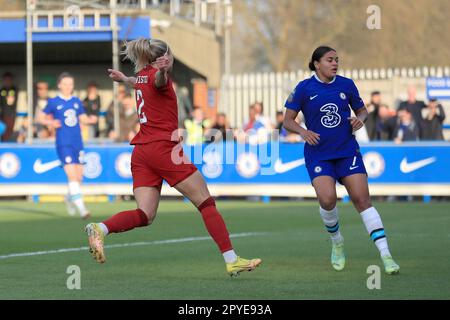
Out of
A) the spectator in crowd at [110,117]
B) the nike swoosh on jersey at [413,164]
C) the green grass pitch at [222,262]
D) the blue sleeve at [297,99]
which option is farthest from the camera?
the spectator in crowd at [110,117]

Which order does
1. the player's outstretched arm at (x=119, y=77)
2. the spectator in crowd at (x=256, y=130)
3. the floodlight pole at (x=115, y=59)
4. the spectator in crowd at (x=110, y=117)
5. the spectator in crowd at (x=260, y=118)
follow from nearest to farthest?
1. the player's outstretched arm at (x=119, y=77)
2. the spectator in crowd at (x=256, y=130)
3. the spectator in crowd at (x=260, y=118)
4. the floodlight pole at (x=115, y=59)
5. the spectator in crowd at (x=110, y=117)

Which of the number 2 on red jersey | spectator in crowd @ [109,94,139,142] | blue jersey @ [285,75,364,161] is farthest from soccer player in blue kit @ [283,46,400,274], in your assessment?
spectator in crowd @ [109,94,139,142]

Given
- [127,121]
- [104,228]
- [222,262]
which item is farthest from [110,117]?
[104,228]

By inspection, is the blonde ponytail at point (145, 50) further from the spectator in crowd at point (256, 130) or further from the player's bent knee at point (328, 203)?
the spectator in crowd at point (256, 130)

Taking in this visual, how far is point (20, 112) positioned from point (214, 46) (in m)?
5.99

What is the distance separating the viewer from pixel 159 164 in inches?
412

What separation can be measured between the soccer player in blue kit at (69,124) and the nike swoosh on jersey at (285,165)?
6.11 metres

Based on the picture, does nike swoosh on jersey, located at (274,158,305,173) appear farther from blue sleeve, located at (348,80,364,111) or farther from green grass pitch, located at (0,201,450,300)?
blue sleeve, located at (348,80,364,111)

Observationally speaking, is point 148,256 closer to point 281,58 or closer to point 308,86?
point 308,86

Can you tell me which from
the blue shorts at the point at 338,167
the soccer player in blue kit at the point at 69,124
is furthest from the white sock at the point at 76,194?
the blue shorts at the point at 338,167

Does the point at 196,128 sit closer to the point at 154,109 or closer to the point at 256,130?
the point at 256,130

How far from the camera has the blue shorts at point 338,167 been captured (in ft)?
37.3

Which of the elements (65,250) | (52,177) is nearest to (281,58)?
(52,177)

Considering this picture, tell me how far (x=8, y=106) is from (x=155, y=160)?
23066mm
